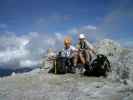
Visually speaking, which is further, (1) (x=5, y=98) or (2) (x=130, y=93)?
(1) (x=5, y=98)

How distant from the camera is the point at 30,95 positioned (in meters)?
17.1

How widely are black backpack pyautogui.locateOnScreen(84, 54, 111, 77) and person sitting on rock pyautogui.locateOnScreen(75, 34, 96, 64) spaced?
49cm

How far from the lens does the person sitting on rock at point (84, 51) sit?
73.9 feet

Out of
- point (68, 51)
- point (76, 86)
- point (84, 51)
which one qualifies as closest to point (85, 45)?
point (84, 51)

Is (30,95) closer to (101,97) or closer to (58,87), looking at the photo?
(58,87)

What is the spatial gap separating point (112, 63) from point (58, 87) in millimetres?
6043

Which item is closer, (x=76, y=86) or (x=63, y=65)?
(x=76, y=86)

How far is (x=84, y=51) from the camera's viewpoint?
22625 mm

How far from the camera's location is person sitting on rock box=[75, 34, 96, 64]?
22516 millimetres

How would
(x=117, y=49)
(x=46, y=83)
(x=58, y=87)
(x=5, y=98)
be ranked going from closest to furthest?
1. (x=5, y=98)
2. (x=58, y=87)
3. (x=46, y=83)
4. (x=117, y=49)

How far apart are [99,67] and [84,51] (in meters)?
1.68

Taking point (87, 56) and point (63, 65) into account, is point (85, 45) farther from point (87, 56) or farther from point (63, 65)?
point (63, 65)

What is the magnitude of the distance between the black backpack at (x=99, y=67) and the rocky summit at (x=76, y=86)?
1.80 ft

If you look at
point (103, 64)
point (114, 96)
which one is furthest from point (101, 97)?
point (103, 64)
